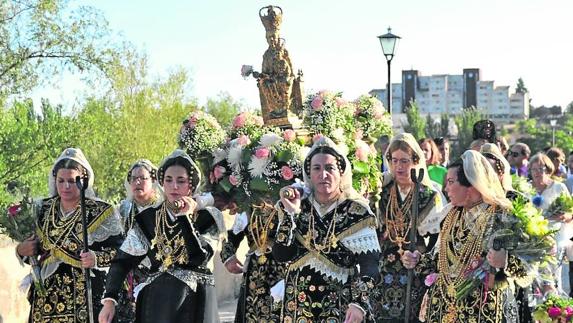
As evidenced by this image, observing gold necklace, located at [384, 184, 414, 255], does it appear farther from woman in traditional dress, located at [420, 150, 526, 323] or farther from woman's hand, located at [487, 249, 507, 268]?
woman's hand, located at [487, 249, 507, 268]

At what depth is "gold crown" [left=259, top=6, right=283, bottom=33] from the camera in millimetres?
8828

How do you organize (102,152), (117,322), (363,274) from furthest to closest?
(102,152) → (117,322) → (363,274)

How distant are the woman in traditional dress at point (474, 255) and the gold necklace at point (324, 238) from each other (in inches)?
30.7

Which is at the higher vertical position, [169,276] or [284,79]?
[284,79]

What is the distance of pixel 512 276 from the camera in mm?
6012

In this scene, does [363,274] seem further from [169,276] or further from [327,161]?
[169,276]

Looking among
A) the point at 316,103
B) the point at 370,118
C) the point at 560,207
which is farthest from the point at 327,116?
the point at 560,207

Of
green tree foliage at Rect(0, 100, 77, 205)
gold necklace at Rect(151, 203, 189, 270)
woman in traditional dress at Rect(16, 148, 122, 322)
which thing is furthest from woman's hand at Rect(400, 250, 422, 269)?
green tree foliage at Rect(0, 100, 77, 205)

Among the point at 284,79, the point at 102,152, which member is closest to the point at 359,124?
the point at 284,79

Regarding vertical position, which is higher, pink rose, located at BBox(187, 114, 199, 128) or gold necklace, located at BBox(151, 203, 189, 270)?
pink rose, located at BBox(187, 114, 199, 128)

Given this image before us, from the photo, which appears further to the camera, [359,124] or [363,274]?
[359,124]

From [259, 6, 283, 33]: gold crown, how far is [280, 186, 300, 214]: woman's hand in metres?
2.89

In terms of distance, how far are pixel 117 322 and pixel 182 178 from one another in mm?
1951

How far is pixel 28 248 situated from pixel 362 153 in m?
2.65
